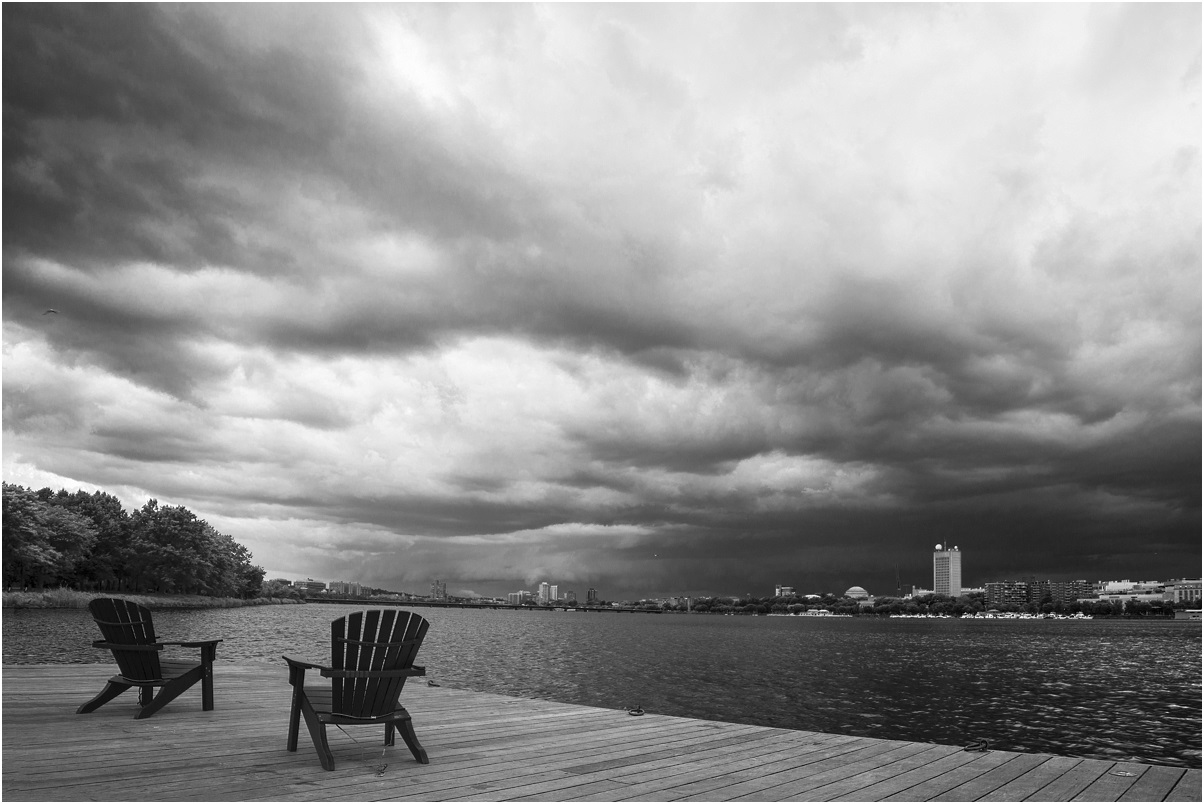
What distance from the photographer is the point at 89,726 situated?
790 centimetres

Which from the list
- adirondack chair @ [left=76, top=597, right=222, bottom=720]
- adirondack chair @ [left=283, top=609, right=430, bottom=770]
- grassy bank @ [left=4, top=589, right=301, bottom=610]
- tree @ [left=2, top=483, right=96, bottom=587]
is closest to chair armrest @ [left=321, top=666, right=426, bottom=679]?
adirondack chair @ [left=283, top=609, right=430, bottom=770]

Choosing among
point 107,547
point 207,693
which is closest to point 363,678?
point 207,693

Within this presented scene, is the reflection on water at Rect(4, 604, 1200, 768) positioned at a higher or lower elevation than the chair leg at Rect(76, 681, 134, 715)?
lower

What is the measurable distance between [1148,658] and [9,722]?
245ft

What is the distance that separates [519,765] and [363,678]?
1456 millimetres

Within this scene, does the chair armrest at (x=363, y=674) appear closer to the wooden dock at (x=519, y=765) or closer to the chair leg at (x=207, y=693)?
the wooden dock at (x=519, y=765)

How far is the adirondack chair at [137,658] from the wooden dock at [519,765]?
24 cm

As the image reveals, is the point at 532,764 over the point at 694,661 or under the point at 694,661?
over

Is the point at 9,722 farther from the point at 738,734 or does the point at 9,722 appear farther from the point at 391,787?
the point at 738,734

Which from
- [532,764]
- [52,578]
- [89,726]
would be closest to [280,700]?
[89,726]

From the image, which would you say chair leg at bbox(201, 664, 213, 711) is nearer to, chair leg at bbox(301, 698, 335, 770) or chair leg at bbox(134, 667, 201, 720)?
chair leg at bbox(134, 667, 201, 720)

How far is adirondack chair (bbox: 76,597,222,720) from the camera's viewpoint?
838 centimetres

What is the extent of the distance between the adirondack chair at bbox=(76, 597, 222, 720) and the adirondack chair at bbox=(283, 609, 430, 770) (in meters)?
2.36

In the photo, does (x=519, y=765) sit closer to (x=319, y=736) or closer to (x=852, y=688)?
(x=319, y=736)
